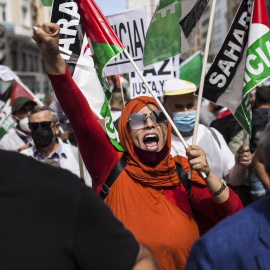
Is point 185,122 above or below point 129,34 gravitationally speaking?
below

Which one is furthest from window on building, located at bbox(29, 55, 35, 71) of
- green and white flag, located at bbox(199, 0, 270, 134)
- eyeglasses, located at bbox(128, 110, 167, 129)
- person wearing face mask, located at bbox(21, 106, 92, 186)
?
eyeglasses, located at bbox(128, 110, 167, 129)

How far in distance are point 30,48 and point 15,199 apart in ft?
148

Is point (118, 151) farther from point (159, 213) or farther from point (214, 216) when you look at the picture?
point (214, 216)

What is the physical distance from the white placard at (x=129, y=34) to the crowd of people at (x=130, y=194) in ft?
1.33

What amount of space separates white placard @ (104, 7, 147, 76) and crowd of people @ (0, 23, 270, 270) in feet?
1.33

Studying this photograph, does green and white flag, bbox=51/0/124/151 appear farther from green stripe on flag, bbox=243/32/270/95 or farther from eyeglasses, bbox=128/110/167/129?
green stripe on flag, bbox=243/32/270/95

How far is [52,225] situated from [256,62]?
7.91ft

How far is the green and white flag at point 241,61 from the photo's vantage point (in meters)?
3.33

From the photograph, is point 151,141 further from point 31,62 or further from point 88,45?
point 31,62

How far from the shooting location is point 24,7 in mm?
40688

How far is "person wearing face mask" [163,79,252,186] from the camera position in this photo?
3.51 m

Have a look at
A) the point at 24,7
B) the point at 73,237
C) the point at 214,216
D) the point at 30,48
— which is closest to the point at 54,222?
the point at 73,237

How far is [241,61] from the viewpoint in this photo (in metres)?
3.38

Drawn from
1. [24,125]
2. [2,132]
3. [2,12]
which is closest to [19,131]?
[24,125]
